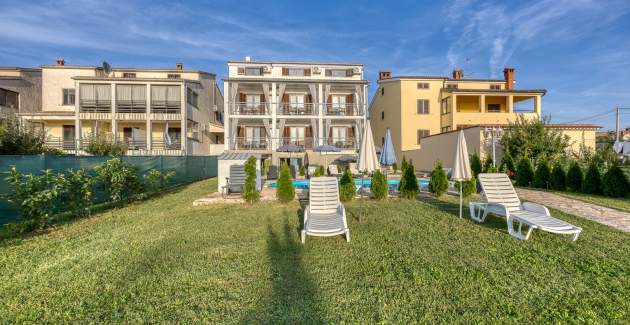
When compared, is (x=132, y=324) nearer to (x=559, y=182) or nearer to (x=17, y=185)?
(x=17, y=185)

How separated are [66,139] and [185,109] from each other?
1039 centimetres

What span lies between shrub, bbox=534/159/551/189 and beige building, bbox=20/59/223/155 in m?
22.5

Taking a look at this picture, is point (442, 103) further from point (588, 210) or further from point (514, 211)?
point (514, 211)

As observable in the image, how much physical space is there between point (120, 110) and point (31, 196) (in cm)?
1960

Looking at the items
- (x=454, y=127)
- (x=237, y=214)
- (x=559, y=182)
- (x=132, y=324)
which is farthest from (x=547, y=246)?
(x=454, y=127)

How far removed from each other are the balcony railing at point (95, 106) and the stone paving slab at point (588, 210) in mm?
27288

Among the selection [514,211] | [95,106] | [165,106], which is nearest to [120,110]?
[95,106]

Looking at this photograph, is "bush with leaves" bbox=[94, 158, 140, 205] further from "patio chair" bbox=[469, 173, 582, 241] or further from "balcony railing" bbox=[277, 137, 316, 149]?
"balcony railing" bbox=[277, 137, 316, 149]

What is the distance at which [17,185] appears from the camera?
5473 millimetres

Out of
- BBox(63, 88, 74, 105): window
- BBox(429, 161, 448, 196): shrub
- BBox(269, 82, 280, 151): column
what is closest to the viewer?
BBox(429, 161, 448, 196): shrub

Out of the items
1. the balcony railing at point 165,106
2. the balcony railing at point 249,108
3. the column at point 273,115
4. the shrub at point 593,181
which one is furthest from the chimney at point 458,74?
the balcony railing at point 165,106

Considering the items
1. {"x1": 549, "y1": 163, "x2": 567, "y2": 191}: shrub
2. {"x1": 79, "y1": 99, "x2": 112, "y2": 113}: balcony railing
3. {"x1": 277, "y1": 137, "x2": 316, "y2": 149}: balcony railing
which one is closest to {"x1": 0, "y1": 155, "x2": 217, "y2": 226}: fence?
{"x1": 277, "y1": 137, "x2": 316, "y2": 149}: balcony railing

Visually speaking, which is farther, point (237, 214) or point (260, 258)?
point (237, 214)

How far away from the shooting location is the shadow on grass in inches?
103
